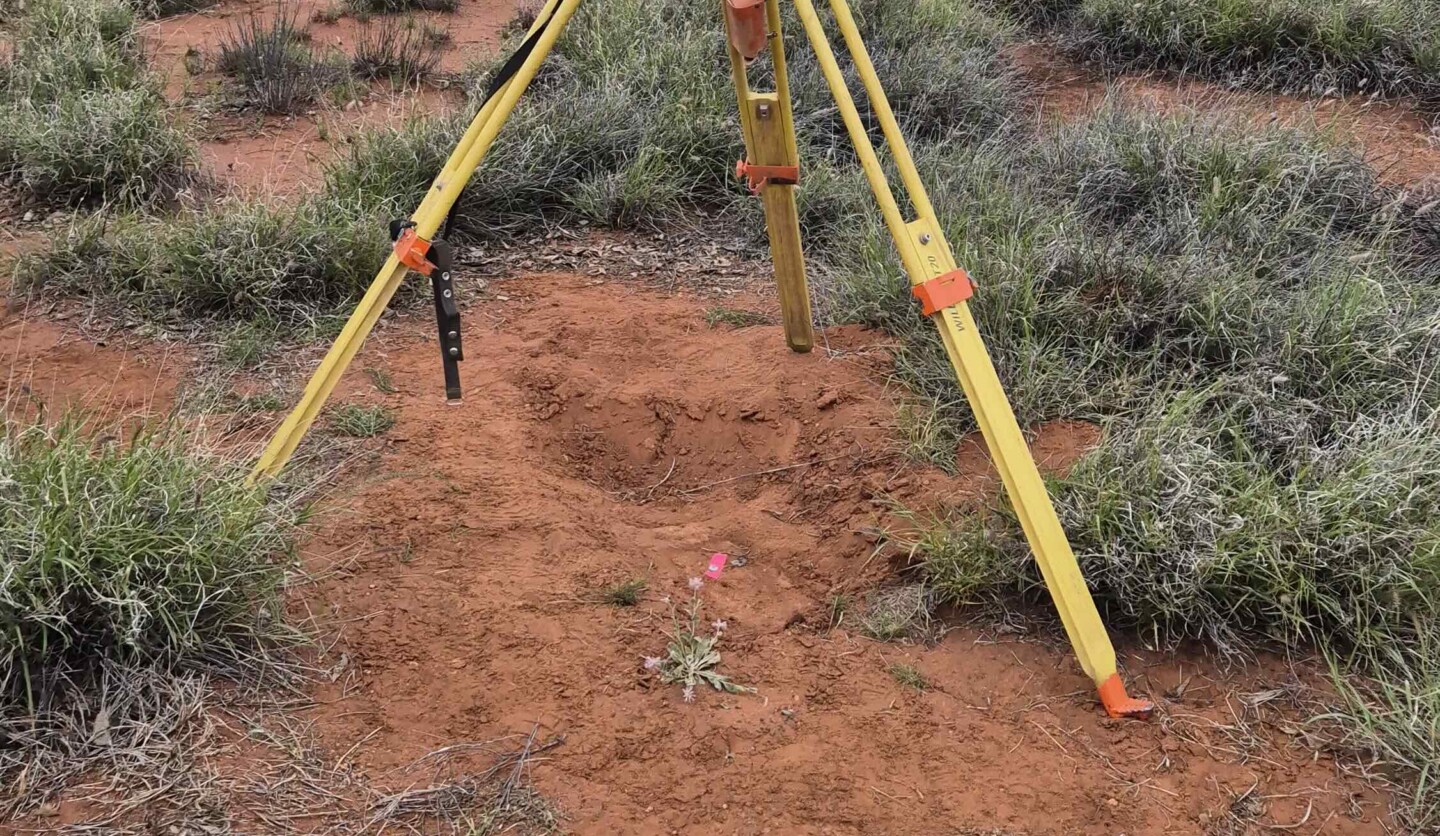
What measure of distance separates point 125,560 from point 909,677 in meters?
1.50

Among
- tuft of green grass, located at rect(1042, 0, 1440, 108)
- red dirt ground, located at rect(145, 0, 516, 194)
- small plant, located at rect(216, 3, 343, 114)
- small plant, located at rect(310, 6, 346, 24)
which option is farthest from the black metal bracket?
tuft of green grass, located at rect(1042, 0, 1440, 108)

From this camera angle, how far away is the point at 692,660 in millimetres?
2307

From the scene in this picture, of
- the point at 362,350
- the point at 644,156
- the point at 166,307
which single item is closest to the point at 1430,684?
the point at 362,350

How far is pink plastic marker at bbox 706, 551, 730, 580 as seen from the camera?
8.59 feet

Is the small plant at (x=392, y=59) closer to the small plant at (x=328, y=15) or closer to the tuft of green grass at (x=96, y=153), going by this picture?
the small plant at (x=328, y=15)

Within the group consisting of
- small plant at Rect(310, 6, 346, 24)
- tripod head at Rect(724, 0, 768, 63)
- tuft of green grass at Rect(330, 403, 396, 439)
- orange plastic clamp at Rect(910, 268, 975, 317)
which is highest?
tripod head at Rect(724, 0, 768, 63)

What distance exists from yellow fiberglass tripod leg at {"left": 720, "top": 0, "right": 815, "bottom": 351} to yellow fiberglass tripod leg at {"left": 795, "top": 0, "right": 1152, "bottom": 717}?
39 centimetres

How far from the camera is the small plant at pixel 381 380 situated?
328cm

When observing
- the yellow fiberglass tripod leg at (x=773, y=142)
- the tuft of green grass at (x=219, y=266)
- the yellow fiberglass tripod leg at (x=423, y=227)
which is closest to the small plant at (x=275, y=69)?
the tuft of green grass at (x=219, y=266)

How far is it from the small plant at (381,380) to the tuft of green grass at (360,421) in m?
0.15

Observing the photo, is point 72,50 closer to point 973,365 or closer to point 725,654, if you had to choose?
point 725,654

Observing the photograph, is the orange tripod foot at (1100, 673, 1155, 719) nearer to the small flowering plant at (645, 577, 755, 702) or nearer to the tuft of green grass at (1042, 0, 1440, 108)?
the small flowering plant at (645, 577, 755, 702)

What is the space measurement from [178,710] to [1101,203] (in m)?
3.46

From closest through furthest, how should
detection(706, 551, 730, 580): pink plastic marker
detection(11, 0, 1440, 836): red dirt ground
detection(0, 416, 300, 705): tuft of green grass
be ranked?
detection(0, 416, 300, 705): tuft of green grass, detection(11, 0, 1440, 836): red dirt ground, detection(706, 551, 730, 580): pink plastic marker
